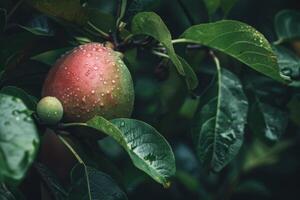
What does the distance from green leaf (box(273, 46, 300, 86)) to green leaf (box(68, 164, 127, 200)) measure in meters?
0.56

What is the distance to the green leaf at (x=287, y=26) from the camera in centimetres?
163

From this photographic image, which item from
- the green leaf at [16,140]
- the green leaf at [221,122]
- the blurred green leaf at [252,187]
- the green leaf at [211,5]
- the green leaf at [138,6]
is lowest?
the blurred green leaf at [252,187]

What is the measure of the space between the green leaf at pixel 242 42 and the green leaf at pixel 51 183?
0.38 m

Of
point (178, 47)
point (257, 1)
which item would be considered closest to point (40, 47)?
point (178, 47)

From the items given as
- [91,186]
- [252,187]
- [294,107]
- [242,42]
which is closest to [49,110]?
[91,186]

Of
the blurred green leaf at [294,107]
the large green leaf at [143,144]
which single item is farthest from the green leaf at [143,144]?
the blurred green leaf at [294,107]

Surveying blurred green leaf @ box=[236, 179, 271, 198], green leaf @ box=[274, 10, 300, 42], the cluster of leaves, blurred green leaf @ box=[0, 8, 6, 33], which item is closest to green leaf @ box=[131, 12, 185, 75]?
the cluster of leaves

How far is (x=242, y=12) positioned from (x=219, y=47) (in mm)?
1117

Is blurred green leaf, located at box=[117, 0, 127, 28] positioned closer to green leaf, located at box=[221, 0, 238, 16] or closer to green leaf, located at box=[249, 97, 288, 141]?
green leaf, located at box=[221, 0, 238, 16]

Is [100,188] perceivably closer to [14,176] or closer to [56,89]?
[56,89]

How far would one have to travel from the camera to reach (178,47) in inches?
52.4

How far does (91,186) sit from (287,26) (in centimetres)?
79

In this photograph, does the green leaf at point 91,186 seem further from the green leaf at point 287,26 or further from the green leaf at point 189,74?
the green leaf at point 287,26

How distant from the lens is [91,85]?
3.53 ft
